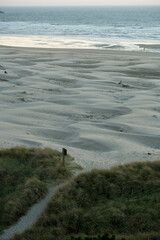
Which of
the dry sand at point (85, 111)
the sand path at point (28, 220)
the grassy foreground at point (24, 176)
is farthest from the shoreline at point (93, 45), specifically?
the sand path at point (28, 220)

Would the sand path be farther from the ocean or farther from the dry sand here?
the ocean

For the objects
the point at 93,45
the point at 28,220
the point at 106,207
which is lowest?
the point at 28,220

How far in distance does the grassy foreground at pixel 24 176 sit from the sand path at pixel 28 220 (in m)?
0.07

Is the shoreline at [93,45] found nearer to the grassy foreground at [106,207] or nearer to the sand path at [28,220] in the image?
the grassy foreground at [106,207]

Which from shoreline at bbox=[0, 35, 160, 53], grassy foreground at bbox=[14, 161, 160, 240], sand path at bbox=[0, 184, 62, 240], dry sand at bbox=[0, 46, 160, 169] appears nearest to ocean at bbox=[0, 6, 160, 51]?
shoreline at bbox=[0, 35, 160, 53]

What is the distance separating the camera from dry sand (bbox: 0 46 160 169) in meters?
7.28

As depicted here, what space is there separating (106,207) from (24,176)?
1.44m

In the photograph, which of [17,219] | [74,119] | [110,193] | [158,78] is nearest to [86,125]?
[74,119]

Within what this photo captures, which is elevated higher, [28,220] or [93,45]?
[93,45]

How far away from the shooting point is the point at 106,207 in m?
4.75

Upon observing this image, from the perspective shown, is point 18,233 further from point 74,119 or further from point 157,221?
point 74,119

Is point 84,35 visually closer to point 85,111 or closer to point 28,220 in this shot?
point 85,111

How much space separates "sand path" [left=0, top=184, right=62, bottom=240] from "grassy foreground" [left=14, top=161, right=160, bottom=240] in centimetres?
10

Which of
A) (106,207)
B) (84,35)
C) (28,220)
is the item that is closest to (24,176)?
(28,220)
